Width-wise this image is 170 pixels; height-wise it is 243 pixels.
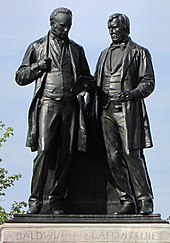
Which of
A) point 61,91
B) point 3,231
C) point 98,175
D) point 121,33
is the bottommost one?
point 3,231

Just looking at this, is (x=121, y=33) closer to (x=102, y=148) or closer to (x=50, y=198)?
(x=102, y=148)

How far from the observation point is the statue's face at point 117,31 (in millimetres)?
15562

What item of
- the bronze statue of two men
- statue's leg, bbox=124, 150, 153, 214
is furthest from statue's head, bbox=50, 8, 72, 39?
statue's leg, bbox=124, 150, 153, 214

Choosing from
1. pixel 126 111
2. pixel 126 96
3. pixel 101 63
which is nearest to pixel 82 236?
pixel 126 111

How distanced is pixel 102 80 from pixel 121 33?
87 centimetres

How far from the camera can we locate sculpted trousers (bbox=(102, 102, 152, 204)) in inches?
593

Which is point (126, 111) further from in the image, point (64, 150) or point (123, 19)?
point (123, 19)

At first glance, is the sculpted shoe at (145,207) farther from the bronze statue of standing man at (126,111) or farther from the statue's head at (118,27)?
the statue's head at (118,27)

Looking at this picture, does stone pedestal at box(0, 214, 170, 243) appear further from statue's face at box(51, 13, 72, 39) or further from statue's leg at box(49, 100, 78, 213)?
statue's face at box(51, 13, 72, 39)

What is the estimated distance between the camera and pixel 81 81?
15.4 meters

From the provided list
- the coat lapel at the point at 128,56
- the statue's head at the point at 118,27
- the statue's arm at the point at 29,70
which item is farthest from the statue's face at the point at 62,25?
the coat lapel at the point at 128,56

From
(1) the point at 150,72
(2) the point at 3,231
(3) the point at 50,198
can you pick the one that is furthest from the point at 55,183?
(1) the point at 150,72

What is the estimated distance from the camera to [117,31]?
15.6m

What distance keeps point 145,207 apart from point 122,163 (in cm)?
87
